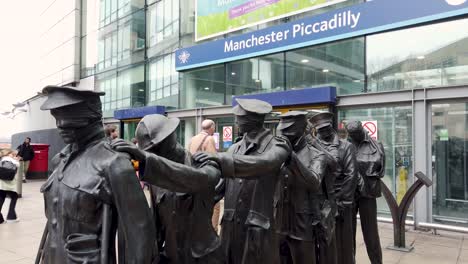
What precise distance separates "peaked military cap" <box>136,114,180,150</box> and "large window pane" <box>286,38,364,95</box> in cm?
787

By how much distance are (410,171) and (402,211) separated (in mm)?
2145

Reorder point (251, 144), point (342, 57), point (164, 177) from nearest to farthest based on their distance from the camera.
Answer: point (164, 177), point (251, 144), point (342, 57)

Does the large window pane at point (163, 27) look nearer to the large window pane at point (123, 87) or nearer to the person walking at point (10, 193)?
the large window pane at point (123, 87)

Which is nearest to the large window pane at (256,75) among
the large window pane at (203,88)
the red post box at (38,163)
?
the large window pane at (203,88)

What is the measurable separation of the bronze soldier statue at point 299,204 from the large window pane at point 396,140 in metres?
4.97

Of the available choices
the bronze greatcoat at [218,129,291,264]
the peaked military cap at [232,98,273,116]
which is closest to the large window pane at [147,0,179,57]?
the peaked military cap at [232,98,273,116]

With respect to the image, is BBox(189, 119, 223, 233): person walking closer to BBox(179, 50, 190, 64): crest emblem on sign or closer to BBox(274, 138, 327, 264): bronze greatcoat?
BBox(274, 138, 327, 264): bronze greatcoat

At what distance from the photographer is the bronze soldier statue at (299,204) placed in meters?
3.53

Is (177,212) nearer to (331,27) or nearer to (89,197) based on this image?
(89,197)

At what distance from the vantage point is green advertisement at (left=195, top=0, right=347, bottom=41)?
10.5m

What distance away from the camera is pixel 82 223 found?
180cm

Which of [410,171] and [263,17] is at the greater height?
[263,17]

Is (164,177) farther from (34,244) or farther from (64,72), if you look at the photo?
(64,72)

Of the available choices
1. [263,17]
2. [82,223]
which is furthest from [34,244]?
[263,17]
